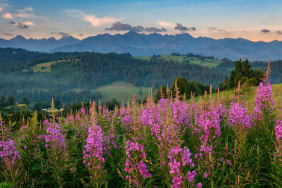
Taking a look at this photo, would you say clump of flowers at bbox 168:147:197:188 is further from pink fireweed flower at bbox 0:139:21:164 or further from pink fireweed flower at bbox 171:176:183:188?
pink fireweed flower at bbox 0:139:21:164

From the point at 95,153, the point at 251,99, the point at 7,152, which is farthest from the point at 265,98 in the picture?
the point at 251,99

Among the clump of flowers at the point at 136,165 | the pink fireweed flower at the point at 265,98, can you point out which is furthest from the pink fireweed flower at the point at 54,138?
the pink fireweed flower at the point at 265,98

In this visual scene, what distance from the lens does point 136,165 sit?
14.8 ft

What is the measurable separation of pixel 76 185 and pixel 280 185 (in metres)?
5.32

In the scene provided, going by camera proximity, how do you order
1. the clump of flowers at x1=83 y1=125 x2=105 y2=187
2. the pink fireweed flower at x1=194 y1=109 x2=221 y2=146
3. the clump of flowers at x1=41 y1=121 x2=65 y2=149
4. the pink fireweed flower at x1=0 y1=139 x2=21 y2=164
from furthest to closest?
the clump of flowers at x1=41 y1=121 x2=65 y2=149
the pink fireweed flower at x1=194 y1=109 x2=221 y2=146
the pink fireweed flower at x1=0 y1=139 x2=21 y2=164
the clump of flowers at x1=83 y1=125 x2=105 y2=187

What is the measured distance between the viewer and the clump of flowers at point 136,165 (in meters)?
4.43

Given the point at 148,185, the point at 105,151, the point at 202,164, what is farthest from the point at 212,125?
the point at 105,151

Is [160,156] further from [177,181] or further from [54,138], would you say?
[54,138]

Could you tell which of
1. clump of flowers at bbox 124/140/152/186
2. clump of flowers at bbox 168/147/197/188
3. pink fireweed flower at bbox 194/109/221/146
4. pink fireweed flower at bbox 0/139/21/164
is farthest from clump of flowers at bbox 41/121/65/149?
pink fireweed flower at bbox 194/109/221/146

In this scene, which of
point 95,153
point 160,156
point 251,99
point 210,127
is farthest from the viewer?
point 251,99

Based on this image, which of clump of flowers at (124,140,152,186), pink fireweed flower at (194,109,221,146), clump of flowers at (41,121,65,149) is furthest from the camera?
clump of flowers at (41,121,65,149)

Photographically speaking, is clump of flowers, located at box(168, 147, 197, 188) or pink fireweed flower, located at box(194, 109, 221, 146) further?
pink fireweed flower, located at box(194, 109, 221, 146)

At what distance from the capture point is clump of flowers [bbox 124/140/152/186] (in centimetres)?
443

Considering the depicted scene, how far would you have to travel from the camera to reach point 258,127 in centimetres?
760
